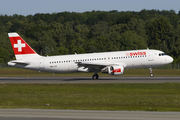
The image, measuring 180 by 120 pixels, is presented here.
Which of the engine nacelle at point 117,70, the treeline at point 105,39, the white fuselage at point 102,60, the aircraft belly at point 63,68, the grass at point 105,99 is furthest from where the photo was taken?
the treeline at point 105,39

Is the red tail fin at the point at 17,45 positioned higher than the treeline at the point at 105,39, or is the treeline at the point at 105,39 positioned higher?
the treeline at the point at 105,39

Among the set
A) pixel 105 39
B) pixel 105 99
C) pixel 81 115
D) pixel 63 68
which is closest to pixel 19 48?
pixel 63 68

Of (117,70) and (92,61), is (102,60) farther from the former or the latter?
(117,70)

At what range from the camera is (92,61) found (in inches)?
1969

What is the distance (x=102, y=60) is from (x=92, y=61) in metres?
1.55

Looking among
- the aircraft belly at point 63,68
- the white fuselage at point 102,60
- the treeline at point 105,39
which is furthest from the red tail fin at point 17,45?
the treeline at point 105,39

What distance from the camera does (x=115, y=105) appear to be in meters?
26.4

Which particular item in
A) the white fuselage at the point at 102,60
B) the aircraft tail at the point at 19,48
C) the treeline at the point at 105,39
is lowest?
the white fuselage at the point at 102,60

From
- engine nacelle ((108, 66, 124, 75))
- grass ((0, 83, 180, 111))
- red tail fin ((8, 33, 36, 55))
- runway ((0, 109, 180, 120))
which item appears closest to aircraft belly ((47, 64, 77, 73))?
red tail fin ((8, 33, 36, 55))

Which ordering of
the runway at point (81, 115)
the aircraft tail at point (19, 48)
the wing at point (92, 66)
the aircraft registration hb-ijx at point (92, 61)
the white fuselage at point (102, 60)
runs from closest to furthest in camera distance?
the runway at point (81, 115) < the wing at point (92, 66) < the aircraft registration hb-ijx at point (92, 61) < the white fuselage at point (102, 60) < the aircraft tail at point (19, 48)

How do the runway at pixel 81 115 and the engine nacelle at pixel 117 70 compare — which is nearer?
the runway at pixel 81 115

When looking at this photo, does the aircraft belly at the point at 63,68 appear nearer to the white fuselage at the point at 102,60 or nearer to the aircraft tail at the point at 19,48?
the white fuselage at the point at 102,60

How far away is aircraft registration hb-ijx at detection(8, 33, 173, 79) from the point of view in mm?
49219

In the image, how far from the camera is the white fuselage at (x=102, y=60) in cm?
4953
